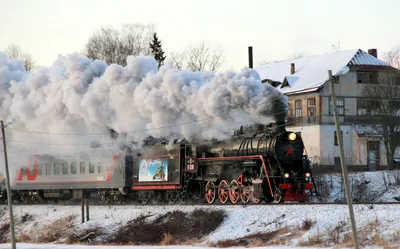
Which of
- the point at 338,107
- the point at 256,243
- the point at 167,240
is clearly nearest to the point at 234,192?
the point at 167,240

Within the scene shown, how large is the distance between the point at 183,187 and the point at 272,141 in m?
7.12

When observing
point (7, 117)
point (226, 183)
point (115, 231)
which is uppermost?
point (7, 117)

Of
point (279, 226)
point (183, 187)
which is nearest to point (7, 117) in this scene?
point (183, 187)

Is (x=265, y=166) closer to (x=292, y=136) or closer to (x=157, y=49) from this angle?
(x=292, y=136)

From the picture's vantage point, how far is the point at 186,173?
36094 mm

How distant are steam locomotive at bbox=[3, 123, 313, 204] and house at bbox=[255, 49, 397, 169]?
22257 millimetres

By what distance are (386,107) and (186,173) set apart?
28.7 meters

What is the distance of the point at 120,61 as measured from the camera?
84938 millimetres

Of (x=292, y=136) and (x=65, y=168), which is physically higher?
(x=292, y=136)

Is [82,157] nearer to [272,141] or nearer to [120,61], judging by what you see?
[272,141]

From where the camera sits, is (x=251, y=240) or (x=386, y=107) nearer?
(x=251, y=240)

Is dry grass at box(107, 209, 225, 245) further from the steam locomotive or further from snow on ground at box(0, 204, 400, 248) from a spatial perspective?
the steam locomotive

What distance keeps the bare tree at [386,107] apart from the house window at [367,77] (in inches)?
22.2

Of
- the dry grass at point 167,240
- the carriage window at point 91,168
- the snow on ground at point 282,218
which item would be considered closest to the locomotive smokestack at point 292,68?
the carriage window at point 91,168
